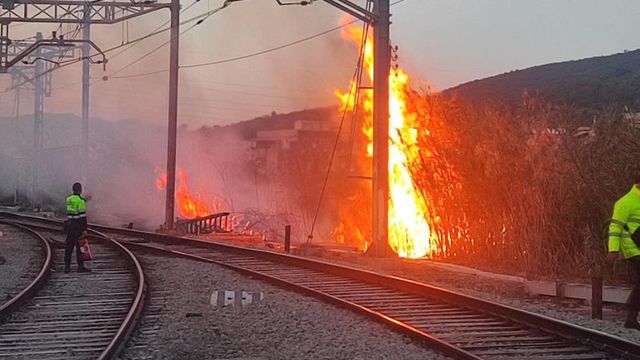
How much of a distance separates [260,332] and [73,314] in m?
3.24

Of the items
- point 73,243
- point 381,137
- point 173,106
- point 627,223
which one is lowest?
point 73,243

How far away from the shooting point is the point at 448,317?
1105 cm

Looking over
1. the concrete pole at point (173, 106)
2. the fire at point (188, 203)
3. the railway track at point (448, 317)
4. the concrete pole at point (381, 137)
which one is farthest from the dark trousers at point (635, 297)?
the fire at point (188, 203)

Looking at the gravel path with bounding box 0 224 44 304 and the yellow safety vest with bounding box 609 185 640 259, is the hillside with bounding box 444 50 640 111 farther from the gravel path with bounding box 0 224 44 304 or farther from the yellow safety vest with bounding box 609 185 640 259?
the yellow safety vest with bounding box 609 185 640 259

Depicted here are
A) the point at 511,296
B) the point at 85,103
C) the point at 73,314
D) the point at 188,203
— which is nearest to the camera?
the point at 73,314

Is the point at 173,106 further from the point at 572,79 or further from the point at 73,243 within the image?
the point at 572,79

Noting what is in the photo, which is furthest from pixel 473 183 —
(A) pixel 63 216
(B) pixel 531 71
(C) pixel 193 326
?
(B) pixel 531 71

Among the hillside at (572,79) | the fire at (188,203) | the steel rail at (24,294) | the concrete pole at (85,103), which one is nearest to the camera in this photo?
the steel rail at (24,294)

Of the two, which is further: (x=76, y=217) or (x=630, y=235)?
(x=76, y=217)

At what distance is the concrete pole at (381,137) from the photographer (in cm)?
2028

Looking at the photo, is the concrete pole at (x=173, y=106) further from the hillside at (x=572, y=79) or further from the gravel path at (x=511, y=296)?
the hillside at (x=572, y=79)

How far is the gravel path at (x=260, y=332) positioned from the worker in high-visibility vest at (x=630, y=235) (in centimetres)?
301

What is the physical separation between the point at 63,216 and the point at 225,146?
12457 millimetres

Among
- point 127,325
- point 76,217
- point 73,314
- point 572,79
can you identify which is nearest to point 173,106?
point 76,217
